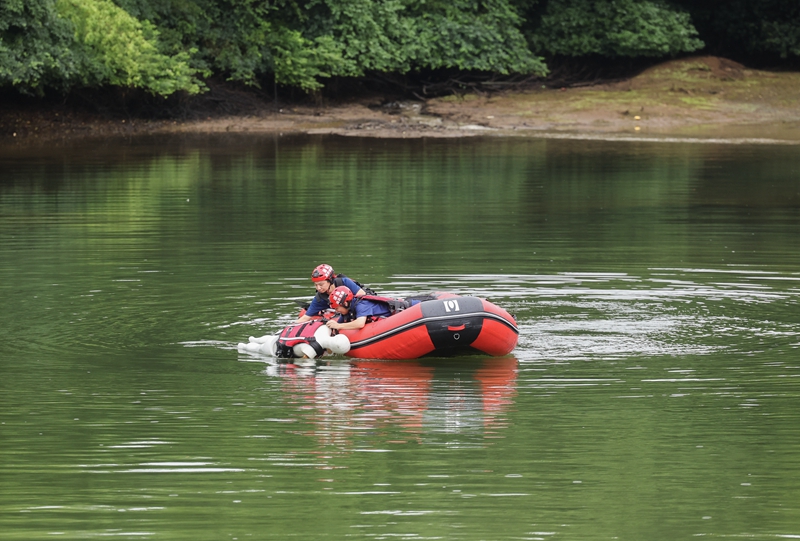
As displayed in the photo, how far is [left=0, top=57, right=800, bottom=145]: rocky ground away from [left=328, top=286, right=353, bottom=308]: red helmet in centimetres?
2527

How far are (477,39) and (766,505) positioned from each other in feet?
119

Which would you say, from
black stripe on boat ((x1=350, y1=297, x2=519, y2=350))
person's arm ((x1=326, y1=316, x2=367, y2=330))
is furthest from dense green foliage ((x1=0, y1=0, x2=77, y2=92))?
black stripe on boat ((x1=350, y1=297, x2=519, y2=350))

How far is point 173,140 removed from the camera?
123ft

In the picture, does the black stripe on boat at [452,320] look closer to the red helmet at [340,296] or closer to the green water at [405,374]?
the green water at [405,374]

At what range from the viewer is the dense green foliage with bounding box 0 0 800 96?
36500 mm

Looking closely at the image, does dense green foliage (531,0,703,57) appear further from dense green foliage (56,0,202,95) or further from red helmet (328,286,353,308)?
red helmet (328,286,353,308)

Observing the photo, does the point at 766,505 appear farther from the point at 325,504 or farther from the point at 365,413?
the point at 365,413

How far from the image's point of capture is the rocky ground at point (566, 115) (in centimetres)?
3841

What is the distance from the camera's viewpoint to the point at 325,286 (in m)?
13.2

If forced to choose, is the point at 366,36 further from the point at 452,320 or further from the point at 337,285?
the point at 452,320

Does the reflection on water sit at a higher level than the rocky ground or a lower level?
lower

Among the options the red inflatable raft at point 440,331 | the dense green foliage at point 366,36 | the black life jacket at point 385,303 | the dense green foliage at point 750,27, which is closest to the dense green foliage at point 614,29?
the dense green foliage at point 366,36

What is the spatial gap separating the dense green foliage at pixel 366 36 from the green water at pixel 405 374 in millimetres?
11046

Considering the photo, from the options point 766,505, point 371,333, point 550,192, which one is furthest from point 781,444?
point 550,192
